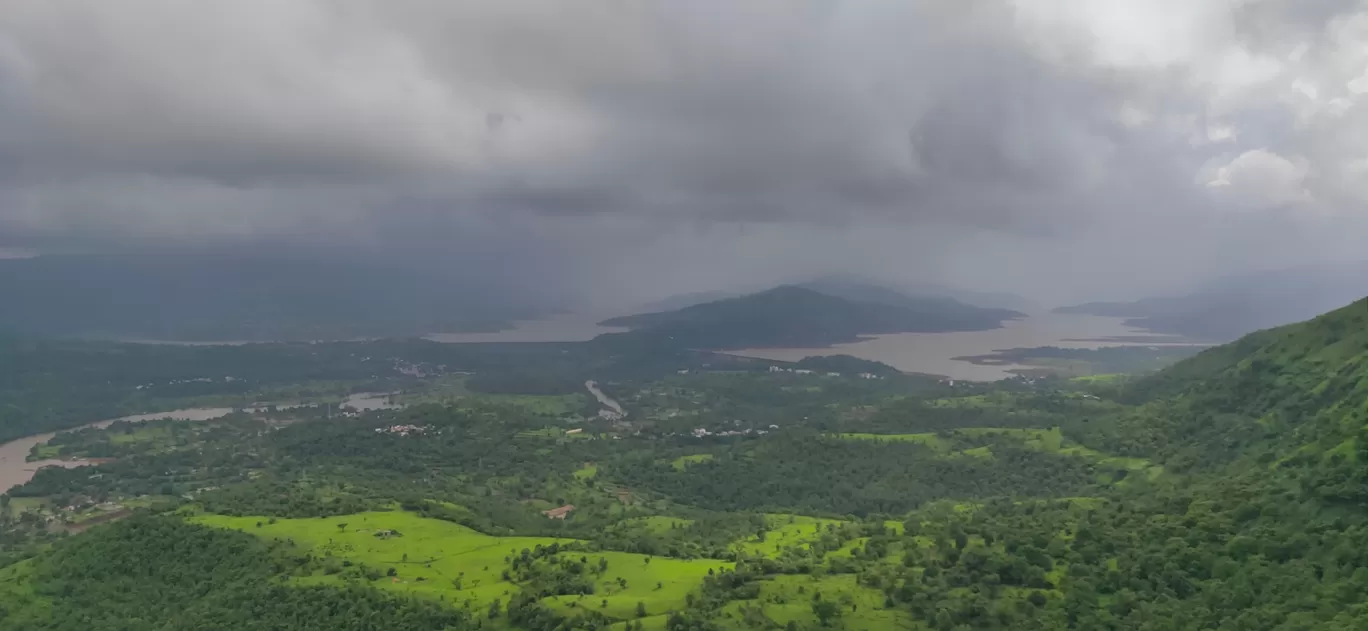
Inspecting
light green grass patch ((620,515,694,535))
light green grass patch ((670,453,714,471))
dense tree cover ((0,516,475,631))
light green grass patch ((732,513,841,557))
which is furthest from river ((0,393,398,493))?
light green grass patch ((732,513,841,557))

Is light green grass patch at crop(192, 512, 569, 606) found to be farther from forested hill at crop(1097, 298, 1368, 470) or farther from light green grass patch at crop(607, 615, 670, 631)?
forested hill at crop(1097, 298, 1368, 470)

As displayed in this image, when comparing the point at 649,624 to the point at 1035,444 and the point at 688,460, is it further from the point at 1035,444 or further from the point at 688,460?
the point at 1035,444

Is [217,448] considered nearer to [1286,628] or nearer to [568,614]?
[568,614]

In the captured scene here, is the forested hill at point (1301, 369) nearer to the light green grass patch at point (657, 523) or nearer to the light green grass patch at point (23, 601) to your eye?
the light green grass patch at point (657, 523)

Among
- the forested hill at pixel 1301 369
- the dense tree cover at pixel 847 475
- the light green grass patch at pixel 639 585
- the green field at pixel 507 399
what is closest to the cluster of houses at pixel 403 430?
the green field at pixel 507 399

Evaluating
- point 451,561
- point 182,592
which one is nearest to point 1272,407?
point 451,561

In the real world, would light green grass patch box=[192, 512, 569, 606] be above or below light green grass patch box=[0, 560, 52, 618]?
above

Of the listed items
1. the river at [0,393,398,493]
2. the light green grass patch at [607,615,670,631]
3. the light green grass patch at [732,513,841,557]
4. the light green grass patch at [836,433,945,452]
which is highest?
the light green grass patch at [607,615,670,631]
